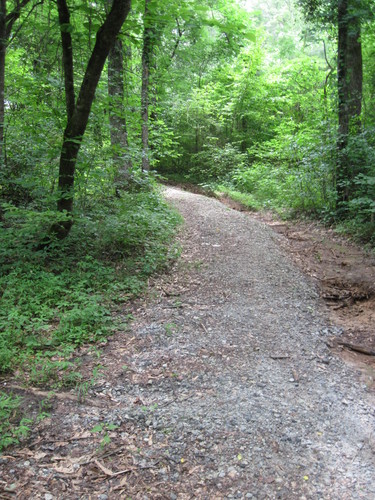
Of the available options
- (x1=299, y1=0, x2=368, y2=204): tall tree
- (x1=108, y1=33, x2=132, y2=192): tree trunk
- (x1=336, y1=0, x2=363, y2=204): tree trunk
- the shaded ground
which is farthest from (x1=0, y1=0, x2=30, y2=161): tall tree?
(x1=336, y1=0, x2=363, y2=204): tree trunk

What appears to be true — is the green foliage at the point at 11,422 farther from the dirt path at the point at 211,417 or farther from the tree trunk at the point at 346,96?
the tree trunk at the point at 346,96

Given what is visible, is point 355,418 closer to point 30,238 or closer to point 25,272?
point 25,272

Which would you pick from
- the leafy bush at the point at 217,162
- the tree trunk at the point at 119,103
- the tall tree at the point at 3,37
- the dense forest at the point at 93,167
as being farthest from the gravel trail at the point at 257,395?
the leafy bush at the point at 217,162

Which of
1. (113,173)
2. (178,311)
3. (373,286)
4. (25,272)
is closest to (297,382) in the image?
(178,311)

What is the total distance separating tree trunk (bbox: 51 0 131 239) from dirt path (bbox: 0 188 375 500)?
2029 mm

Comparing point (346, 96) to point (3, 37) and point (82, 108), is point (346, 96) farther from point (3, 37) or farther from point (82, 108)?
point (3, 37)

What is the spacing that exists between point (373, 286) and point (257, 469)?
159 inches

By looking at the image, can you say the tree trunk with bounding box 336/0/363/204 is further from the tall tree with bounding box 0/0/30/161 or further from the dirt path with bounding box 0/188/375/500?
the tall tree with bounding box 0/0/30/161

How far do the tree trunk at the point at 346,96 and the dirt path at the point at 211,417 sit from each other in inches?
198

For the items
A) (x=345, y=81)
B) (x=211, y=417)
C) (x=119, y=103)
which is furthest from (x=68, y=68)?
(x=345, y=81)

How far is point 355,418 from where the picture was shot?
293 centimetres

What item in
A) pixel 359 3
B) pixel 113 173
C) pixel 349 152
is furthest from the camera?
pixel 349 152

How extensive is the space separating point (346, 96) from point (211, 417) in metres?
8.89

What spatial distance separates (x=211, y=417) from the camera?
9.23 feet
